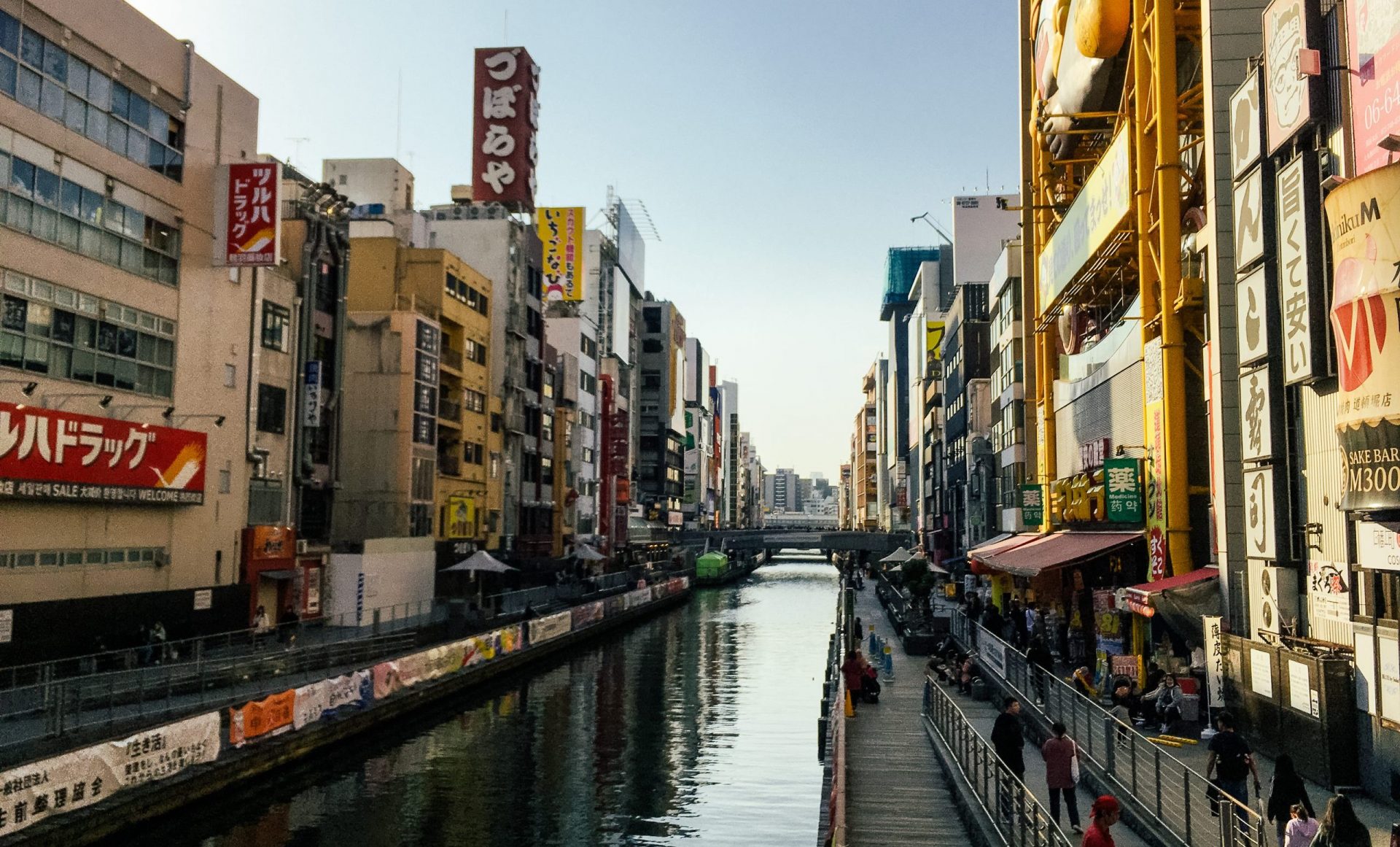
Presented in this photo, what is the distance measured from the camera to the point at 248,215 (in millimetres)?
36938

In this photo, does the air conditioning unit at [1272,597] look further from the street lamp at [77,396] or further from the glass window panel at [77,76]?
the glass window panel at [77,76]

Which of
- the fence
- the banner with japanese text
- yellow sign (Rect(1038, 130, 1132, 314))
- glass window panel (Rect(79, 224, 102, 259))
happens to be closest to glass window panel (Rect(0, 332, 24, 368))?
glass window panel (Rect(79, 224, 102, 259))

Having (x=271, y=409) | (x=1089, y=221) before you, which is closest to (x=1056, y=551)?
(x=1089, y=221)

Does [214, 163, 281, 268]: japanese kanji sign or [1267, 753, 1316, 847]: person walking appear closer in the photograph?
[1267, 753, 1316, 847]: person walking

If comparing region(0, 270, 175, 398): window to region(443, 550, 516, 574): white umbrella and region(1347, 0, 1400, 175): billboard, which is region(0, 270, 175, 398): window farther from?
region(1347, 0, 1400, 175): billboard

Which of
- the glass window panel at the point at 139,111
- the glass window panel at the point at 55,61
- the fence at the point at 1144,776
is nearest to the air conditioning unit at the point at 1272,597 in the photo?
the fence at the point at 1144,776

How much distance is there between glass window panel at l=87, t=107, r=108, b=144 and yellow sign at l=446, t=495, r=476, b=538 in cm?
3137

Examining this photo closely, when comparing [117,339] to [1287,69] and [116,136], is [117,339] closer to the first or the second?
[116,136]

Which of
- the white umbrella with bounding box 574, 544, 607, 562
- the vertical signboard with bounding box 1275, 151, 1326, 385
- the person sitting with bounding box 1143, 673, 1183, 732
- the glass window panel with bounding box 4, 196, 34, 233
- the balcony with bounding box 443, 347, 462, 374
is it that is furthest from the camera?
the white umbrella with bounding box 574, 544, 607, 562

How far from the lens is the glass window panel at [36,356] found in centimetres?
2886

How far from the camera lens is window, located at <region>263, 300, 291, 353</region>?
42188 millimetres

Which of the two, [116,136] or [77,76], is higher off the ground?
[77,76]

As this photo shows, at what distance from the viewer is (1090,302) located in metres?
40.7

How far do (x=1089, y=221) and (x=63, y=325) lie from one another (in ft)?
99.8
